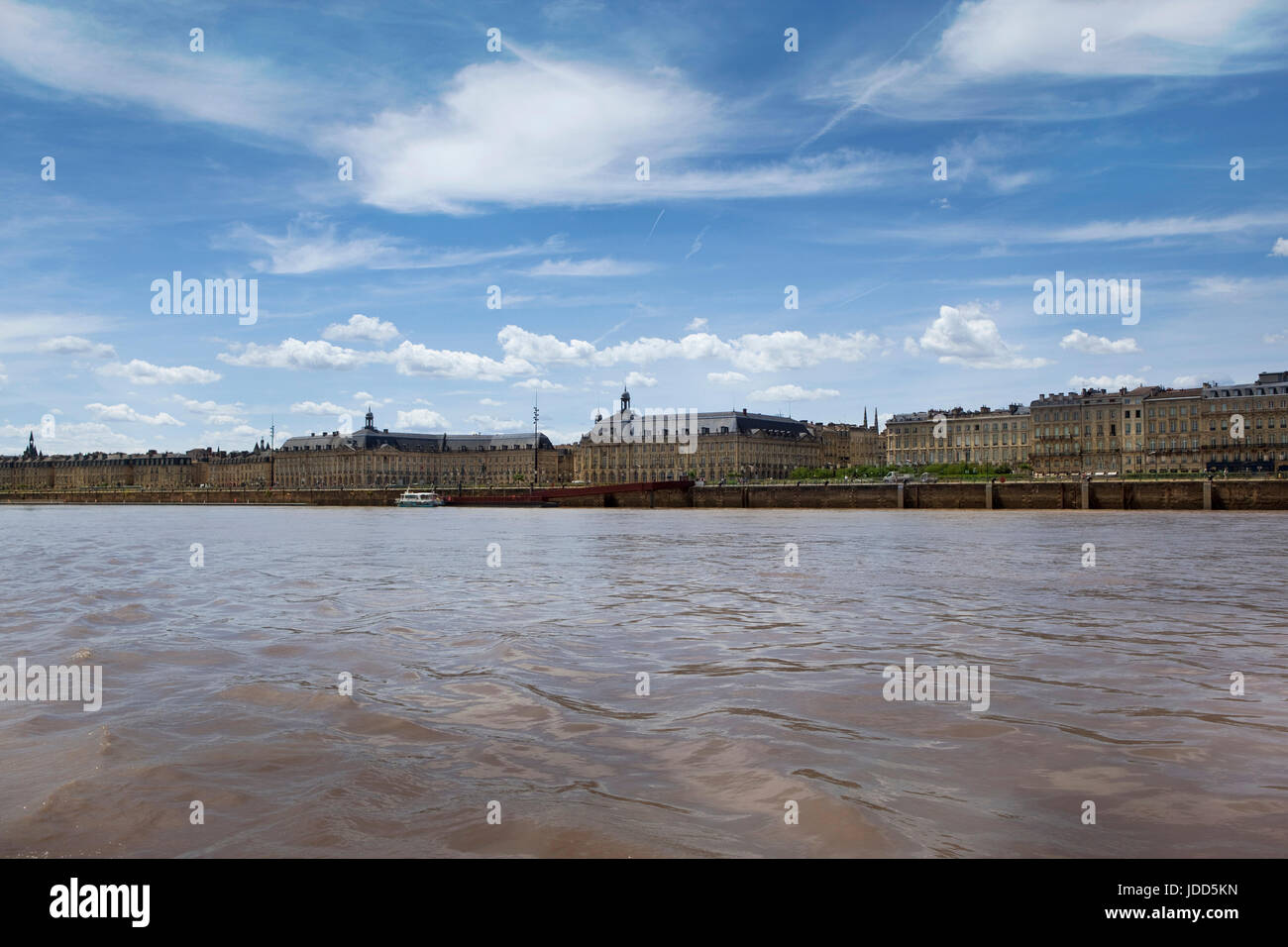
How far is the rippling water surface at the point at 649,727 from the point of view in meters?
5.53

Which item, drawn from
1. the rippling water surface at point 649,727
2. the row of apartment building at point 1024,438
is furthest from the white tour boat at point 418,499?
the rippling water surface at point 649,727

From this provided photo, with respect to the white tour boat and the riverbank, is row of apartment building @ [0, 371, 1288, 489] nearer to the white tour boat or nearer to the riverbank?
the white tour boat

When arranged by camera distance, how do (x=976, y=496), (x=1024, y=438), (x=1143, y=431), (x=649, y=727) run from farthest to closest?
(x=1024, y=438) < (x=1143, y=431) < (x=976, y=496) < (x=649, y=727)

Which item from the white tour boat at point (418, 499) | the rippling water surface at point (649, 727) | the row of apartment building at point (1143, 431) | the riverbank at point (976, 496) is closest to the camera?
the rippling water surface at point (649, 727)

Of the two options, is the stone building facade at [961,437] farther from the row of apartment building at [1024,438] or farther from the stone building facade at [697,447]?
the stone building facade at [697,447]

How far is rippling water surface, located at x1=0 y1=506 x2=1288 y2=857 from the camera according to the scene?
5.53 metres

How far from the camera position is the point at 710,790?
6246mm

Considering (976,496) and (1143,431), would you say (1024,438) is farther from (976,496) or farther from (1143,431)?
(976,496)

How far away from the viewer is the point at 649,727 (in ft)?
25.8

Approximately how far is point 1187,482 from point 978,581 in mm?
60690

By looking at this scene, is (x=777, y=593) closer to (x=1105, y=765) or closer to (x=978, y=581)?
(x=978, y=581)

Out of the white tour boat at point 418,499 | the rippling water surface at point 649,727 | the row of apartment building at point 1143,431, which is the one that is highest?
the row of apartment building at point 1143,431

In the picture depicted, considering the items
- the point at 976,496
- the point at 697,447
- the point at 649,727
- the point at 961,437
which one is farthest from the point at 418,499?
the point at 649,727
